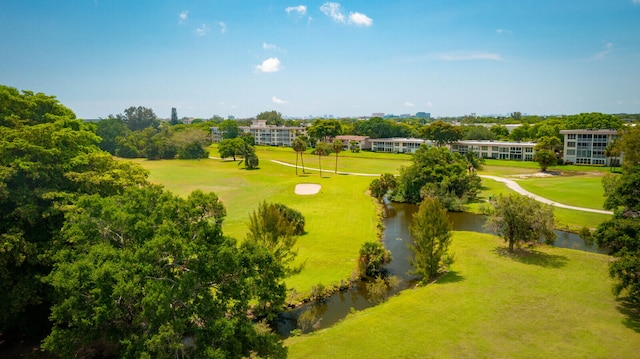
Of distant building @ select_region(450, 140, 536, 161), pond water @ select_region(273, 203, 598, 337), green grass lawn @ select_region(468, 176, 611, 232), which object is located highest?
→ distant building @ select_region(450, 140, 536, 161)

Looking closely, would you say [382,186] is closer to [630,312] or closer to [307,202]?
[307,202]

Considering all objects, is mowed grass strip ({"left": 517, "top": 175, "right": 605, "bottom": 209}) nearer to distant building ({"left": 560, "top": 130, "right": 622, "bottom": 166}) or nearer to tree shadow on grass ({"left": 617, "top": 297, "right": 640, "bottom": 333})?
distant building ({"left": 560, "top": 130, "right": 622, "bottom": 166})

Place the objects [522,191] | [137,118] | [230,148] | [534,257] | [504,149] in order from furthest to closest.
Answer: [137,118] < [230,148] < [504,149] < [522,191] < [534,257]

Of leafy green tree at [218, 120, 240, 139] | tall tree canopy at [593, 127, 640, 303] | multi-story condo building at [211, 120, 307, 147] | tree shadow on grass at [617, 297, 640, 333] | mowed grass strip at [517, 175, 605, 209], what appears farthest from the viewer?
leafy green tree at [218, 120, 240, 139]

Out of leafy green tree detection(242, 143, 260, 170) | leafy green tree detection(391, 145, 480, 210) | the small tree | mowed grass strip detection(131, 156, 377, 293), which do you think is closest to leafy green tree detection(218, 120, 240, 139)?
mowed grass strip detection(131, 156, 377, 293)

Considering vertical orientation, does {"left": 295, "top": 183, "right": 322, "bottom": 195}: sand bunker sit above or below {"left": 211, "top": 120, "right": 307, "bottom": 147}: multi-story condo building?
below

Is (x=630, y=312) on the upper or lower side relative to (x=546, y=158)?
lower

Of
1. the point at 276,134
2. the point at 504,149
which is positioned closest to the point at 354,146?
the point at 276,134
